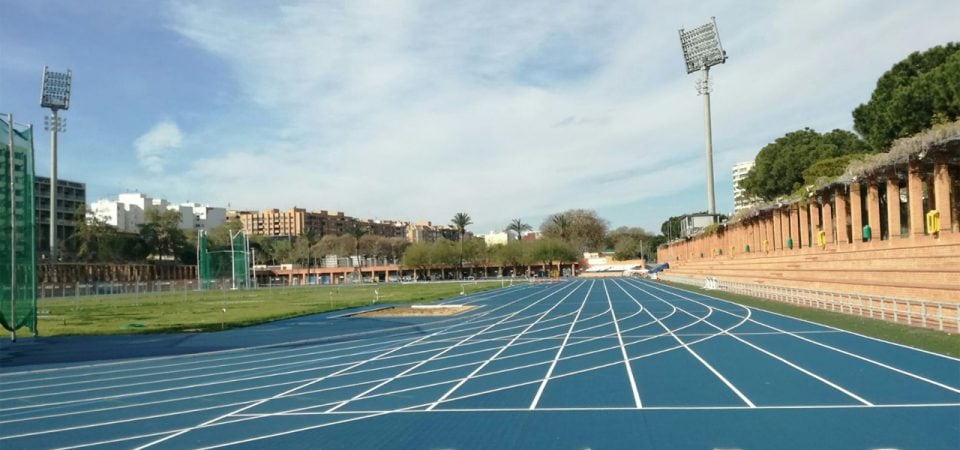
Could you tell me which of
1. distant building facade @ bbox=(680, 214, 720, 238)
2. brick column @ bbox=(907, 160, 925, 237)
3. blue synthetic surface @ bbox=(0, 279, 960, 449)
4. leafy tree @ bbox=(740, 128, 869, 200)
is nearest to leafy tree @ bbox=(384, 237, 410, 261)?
distant building facade @ bbox=(680, 214, 720, 238)

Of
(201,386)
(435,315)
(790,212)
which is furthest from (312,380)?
(790,212)

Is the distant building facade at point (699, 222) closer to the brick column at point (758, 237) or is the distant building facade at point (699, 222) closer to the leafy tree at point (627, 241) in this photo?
the brick column at point (758, 237)

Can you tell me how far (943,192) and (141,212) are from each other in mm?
135653

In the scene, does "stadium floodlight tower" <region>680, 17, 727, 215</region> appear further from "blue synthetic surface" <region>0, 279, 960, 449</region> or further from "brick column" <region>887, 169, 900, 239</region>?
"blue synthetic surface" <region>0, 279, 960, 449</region>

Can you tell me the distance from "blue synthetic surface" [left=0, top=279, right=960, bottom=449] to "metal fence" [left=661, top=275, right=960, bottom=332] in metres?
2.15

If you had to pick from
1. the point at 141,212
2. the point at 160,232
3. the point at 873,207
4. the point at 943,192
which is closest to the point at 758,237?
the point at 873,207

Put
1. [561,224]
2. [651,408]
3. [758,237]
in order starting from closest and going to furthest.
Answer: [651,408], [758,237], [561,224]

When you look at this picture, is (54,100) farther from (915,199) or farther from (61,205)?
(915,199)

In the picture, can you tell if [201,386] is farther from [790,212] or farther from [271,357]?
[790,212]

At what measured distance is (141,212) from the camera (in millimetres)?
127438

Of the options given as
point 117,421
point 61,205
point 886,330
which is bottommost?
point 886,330

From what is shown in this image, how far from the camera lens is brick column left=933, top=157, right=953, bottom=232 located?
1786 centimetres

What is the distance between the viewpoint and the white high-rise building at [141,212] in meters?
118

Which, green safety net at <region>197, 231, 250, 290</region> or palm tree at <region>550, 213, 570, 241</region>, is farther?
palm tree at <region>550, 213, 570, 241</region>
